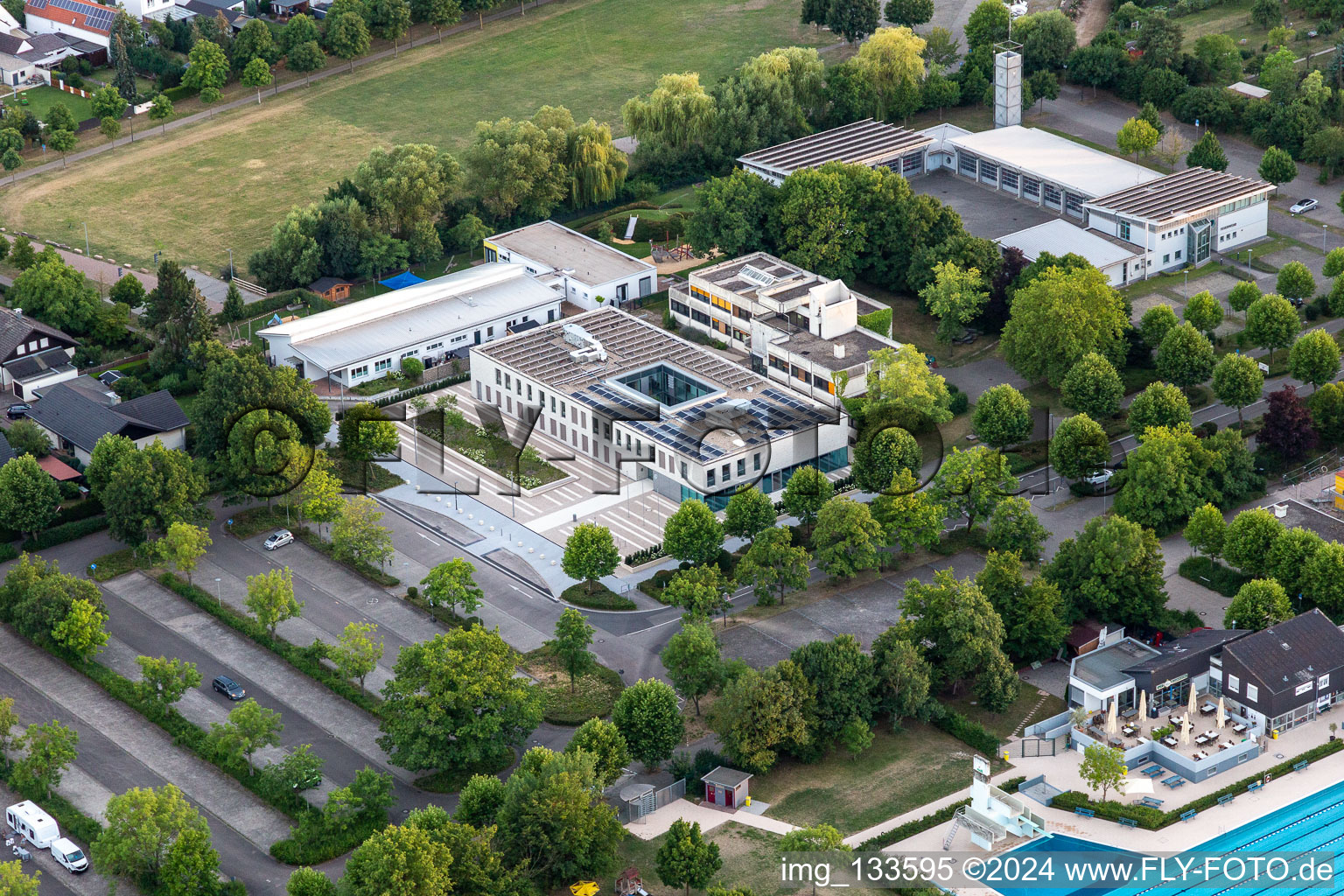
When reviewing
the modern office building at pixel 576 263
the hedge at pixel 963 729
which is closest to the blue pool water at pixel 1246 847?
the hedge at pixel 963 729

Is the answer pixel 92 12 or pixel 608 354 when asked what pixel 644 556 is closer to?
pixel 608 354

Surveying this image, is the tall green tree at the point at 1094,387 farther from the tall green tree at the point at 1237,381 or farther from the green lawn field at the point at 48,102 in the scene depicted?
the green lawn field at the point at 48,102

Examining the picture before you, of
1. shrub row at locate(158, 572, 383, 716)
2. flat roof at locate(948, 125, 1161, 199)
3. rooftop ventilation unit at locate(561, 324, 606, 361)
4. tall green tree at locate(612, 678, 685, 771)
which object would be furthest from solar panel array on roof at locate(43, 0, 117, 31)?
tall green tree at locate(612, 678, 685, 771)

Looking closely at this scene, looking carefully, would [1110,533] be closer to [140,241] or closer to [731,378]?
[731,378]

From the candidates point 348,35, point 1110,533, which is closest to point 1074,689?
point 1110,533

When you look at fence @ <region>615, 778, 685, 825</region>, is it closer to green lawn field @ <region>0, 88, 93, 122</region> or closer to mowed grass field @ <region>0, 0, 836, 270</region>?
mowed grass field @ <region>0, 0, 836, 270</region>

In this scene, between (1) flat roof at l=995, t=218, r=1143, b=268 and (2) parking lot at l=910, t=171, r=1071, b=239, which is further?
(2) parking lot at l=910, t=171, r=1071, b=239
